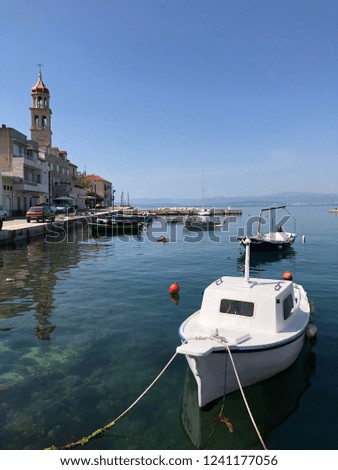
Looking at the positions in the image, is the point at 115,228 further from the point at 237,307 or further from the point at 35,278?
the point at 237,307

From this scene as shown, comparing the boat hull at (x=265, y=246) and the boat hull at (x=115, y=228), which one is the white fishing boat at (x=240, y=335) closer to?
the boat hull at (x=265, y=246)

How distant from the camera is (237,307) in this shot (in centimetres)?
988

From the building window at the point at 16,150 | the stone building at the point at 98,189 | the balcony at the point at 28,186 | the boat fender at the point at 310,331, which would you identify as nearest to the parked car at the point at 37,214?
the balcony at the point at 28,186

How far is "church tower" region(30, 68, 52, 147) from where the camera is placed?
82.9 meters

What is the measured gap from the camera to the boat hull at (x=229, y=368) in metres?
7.88

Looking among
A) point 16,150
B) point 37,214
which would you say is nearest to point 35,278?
point 37,214

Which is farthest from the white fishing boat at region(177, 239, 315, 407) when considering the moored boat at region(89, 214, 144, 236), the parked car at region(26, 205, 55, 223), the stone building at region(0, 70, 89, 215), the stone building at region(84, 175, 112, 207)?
the stone building at region(84, 175, 112, 207)

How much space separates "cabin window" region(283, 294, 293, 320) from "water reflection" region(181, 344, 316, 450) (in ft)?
4.99

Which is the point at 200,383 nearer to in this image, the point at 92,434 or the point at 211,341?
the point at 211,341

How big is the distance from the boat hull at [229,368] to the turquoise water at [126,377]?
345 millimetres

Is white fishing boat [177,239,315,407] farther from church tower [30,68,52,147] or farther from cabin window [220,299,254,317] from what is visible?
church tower [30,68,52,147]

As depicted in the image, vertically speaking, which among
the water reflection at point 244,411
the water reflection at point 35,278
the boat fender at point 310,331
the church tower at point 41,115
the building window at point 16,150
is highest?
the church tower at point 41,115

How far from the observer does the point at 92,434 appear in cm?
734

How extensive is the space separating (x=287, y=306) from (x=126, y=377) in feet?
17.1
